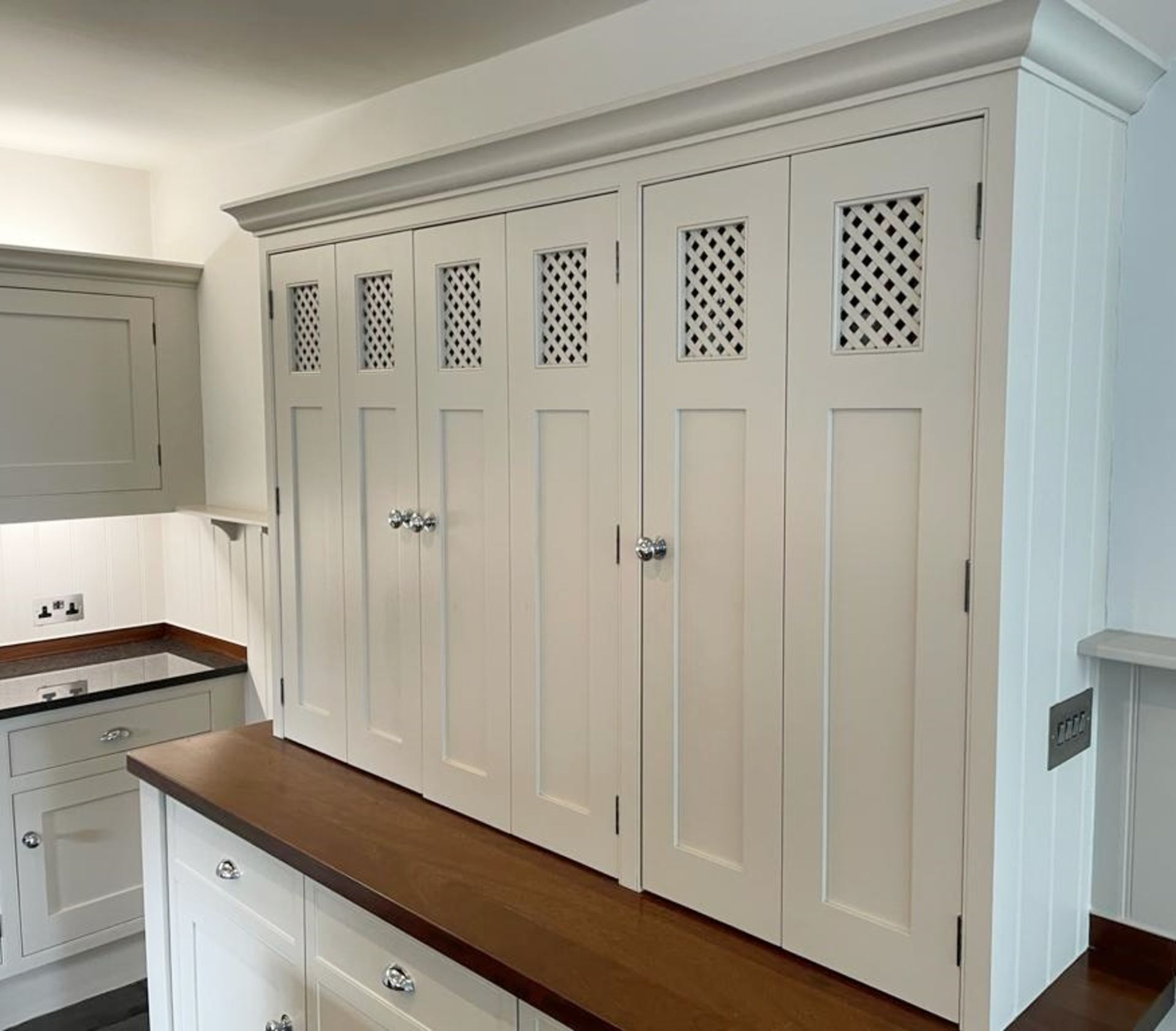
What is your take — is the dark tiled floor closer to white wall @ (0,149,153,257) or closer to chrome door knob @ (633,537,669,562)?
white wall @ (0,149,153,257)

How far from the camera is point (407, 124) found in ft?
8.53

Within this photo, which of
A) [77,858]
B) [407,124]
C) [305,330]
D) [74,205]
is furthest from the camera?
[74,205]

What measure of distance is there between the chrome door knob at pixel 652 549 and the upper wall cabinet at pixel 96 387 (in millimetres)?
2150

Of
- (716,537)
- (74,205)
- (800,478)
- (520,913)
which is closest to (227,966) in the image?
(520,913)

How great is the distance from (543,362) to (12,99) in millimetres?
1831

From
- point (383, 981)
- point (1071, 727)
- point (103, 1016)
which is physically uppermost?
point (1071, 727)

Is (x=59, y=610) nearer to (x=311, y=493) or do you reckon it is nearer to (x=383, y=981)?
(x=311, y=493)

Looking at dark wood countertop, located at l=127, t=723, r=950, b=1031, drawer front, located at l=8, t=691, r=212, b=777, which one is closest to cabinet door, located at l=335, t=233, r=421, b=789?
dark wood countertop, located at l=127, t=723, r=950, b=1031

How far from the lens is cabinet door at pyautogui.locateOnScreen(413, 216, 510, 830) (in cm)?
180

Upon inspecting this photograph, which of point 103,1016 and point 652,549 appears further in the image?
point 103,1016

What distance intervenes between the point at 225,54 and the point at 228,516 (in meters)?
1.27

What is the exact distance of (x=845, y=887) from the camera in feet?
4.49

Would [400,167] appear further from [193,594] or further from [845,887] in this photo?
[193,594]

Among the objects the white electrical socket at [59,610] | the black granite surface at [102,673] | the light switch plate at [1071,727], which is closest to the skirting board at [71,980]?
the black granite surface at [102,673]
